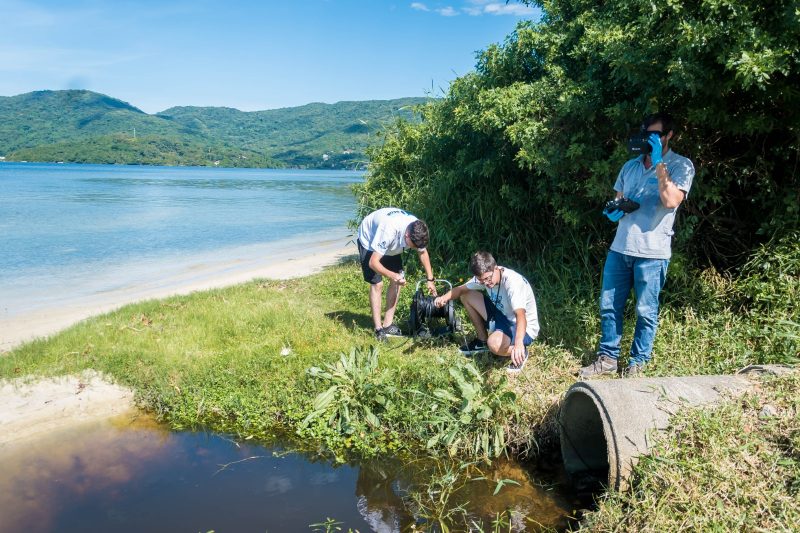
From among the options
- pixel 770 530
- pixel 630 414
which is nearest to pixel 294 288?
pixel 630 414

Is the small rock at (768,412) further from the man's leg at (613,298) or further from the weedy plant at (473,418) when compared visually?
the weedy plant at (473,418)

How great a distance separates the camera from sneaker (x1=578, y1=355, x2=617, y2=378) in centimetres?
521

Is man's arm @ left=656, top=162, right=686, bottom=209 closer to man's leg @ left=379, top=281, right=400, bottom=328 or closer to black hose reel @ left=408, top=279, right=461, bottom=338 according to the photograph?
black hose reel @ left=408, top=279, right=461, bottom=338

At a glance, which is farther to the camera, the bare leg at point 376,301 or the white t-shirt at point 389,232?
the bare leg at point 376,301

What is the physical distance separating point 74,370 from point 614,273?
5601 mm

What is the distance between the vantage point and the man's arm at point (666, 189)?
14.9 feet

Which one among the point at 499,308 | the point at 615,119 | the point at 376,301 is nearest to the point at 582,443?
the point at 499,308

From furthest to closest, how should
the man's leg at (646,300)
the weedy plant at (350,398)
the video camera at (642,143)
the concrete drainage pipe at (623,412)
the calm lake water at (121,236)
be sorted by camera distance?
the calm lake water at (121,236) < the weedy plant at (350,398) < the man's leg at (646,300) < the video camera at (642,143) < the concrete drainage pipe at (623,412)

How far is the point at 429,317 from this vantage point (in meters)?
6.55

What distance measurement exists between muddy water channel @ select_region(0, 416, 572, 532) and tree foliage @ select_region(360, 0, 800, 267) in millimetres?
3448

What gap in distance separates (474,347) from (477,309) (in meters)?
0.49

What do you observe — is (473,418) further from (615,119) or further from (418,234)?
(615,119)

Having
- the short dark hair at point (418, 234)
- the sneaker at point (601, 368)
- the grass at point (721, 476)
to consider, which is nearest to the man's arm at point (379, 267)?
the short dark hair at point (418, 234)

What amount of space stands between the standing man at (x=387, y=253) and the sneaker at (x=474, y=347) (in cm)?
70
